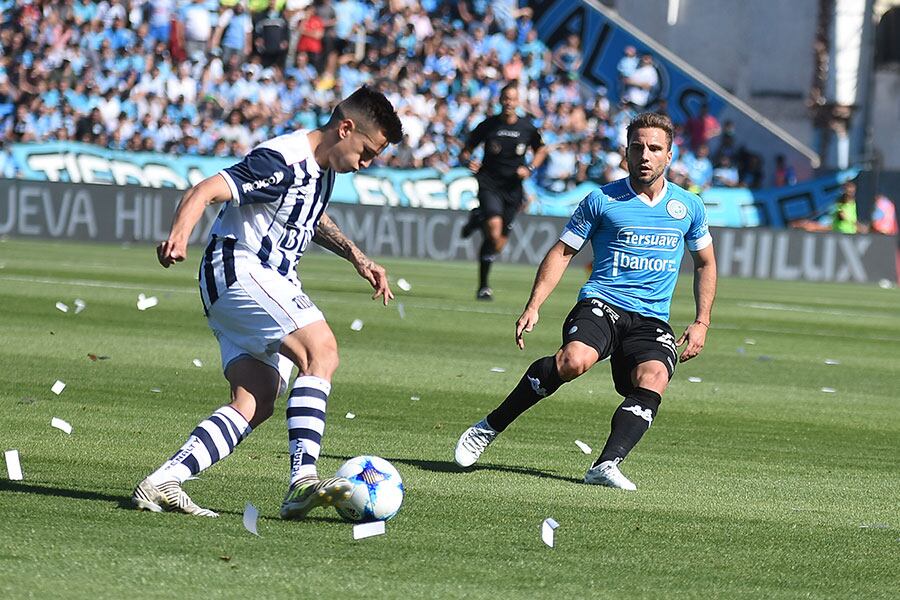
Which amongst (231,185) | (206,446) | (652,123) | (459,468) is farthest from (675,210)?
(206,446)

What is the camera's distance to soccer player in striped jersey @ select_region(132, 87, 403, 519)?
602 cm

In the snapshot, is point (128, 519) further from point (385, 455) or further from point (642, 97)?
point (642, 97)

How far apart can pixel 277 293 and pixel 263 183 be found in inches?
17.0

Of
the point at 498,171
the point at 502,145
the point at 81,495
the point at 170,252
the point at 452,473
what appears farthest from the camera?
the point at 498,171

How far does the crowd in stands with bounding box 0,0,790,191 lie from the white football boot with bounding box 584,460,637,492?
2349 centimetres

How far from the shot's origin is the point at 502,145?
19047mm

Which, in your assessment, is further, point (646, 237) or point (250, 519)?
point (646, 237)

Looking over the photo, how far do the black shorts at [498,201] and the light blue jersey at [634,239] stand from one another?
10893mm

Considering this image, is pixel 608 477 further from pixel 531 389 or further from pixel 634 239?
pixel 634 239

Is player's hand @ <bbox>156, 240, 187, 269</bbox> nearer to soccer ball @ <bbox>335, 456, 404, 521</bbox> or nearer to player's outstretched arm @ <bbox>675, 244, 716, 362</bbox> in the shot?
soccer ball @ <bbox>335, 456, 404, 521</bbox>

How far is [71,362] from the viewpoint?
11.2 m

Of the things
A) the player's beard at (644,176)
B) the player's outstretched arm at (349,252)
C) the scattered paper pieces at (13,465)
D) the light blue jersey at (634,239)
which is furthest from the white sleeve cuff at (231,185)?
the player's beard at (644,176)

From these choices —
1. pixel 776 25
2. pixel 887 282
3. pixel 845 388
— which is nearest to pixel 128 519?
pixel 845 388

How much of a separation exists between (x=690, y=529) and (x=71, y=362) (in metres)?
6.07
